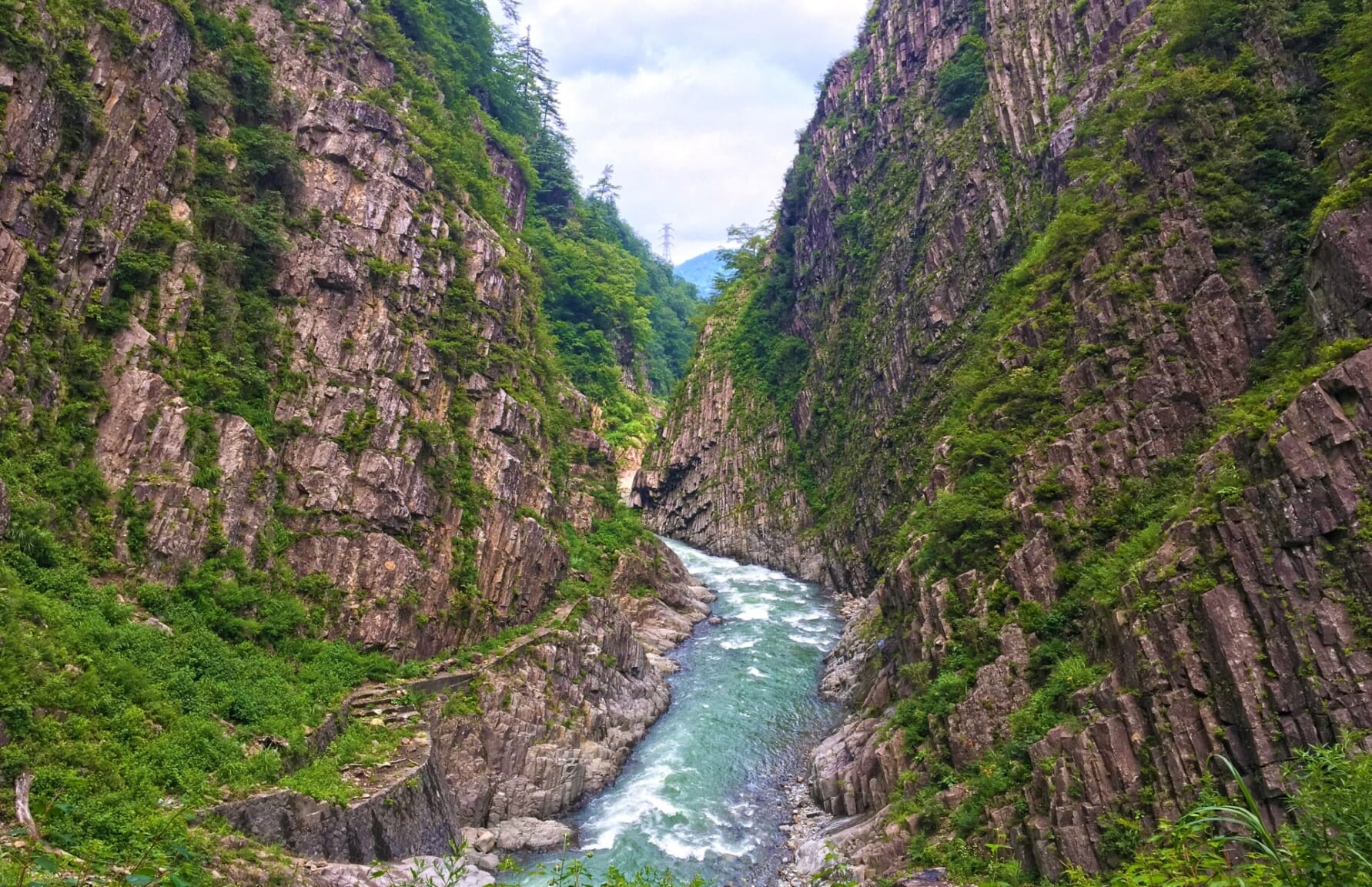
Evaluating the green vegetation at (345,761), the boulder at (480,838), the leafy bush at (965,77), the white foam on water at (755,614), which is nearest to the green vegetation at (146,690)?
the green vegetation at (345,761)

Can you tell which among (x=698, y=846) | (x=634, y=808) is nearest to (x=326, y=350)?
(x=634, y=808)

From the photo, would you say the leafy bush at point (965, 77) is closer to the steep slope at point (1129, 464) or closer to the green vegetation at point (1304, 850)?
the steep slope at point (1129, 464)

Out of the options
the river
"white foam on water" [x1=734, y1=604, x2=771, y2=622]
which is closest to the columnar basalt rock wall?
the river

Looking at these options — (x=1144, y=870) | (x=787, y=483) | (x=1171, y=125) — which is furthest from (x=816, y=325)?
(x=1144, y=870)

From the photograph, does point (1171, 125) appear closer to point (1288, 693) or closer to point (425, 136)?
point (1288, 693)

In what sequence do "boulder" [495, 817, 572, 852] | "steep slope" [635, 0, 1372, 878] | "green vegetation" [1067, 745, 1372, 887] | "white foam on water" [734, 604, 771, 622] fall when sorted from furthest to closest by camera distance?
"white foam on water" [734, 604, 771, 622] → "boulder" [495, 817, 572, 852] → "steep slope" [635, 0, 1372, 878] → "green vegetation" [1067, 745, 1372, 887]

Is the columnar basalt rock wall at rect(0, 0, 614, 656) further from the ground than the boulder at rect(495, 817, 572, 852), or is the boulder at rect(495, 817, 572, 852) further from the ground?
the columnar basalt rock wall at rect(0, 0, 614, 656)

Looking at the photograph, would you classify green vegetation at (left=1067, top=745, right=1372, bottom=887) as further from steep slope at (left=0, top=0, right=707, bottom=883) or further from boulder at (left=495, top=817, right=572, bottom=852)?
boulder at (left=495, top=817, right=572, bottom=852)
